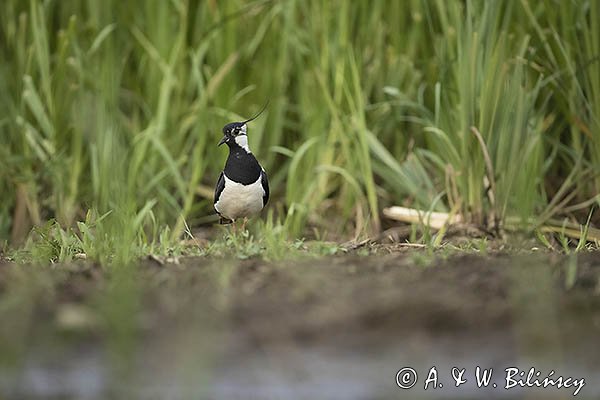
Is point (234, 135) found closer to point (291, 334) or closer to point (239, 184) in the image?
point (239, 184)

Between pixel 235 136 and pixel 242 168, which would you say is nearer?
pixel 242 168

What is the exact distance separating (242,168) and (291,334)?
8.19 feet

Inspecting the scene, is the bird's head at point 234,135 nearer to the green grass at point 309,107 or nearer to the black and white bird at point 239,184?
the black and white bird at point 239,184

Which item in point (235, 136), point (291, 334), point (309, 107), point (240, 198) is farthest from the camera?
point (309, 107)

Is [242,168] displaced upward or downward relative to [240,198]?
upward

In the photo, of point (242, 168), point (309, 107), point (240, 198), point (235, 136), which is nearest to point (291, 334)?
point (240, 198)

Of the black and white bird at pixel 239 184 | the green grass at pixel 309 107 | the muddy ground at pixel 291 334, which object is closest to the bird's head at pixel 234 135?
the black and white bird at pixel 239 184

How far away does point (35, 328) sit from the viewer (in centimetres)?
317

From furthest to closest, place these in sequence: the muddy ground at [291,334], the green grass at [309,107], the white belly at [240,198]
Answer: the green grass at [309,107] → the white belly at [240,198] → the muddy ground at [291,334]

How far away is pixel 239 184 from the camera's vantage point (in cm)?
548

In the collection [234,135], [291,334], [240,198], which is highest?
[291,334]

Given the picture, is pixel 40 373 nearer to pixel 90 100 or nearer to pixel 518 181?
pixel 518 181

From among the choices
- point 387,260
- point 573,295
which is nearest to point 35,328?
point 387,260

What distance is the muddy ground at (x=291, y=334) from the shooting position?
2943mm
